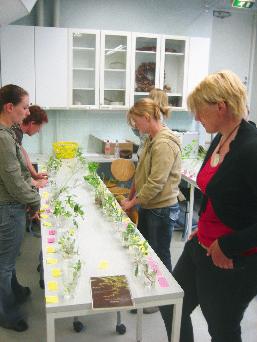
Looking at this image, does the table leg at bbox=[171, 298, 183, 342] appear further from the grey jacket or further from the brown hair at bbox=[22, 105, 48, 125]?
the brown hair at bbox=[22, 105, 48, 125]

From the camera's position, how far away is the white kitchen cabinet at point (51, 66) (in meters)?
4.20

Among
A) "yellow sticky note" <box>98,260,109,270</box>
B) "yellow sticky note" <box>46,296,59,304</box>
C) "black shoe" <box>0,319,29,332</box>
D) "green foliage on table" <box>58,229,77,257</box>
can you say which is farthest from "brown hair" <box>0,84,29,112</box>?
"black shoe" <box>0,319,29,332</box>

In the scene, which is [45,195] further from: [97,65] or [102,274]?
[97,65]

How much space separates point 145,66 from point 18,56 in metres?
1.55

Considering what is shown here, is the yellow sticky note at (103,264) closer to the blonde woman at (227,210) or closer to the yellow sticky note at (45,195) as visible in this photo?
the blonde woman at (227,210)

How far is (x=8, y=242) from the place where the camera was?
2.14m

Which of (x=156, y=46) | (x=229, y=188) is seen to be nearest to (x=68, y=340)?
(x=229, y=188)

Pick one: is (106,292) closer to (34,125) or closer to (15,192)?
(15,192)

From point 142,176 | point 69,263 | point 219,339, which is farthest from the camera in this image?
point 142,176

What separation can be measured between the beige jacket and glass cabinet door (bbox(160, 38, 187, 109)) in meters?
2.47

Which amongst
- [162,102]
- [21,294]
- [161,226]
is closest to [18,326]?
[21,294]

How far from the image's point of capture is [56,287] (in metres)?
1.48

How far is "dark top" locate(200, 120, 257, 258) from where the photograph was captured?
4.08 ft

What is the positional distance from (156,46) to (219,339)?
3.84 m
